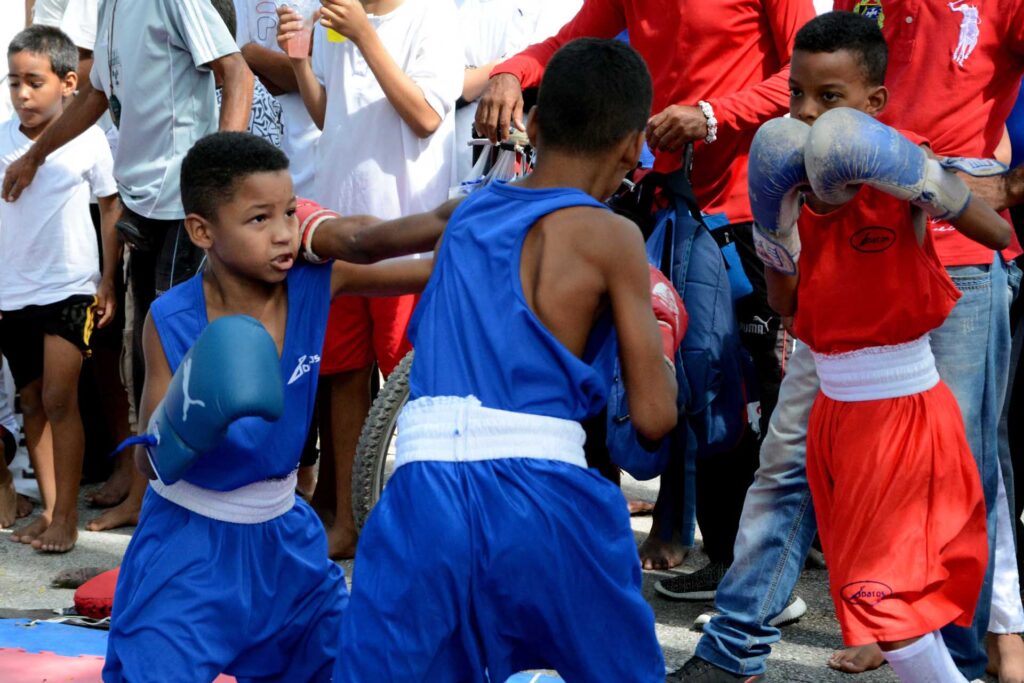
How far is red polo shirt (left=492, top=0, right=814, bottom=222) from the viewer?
441 cm

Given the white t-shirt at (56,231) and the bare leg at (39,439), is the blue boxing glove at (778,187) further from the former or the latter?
the bare leg at (39,439)

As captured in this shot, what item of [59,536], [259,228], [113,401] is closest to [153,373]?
[259,228]

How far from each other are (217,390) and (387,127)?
248 cm

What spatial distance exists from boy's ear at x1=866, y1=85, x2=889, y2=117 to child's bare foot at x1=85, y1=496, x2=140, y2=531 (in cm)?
321

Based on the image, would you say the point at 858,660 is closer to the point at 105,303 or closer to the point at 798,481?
the point at 798,481

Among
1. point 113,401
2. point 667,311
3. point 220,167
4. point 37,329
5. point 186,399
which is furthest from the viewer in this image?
point 113,401

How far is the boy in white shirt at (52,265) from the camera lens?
5.45m

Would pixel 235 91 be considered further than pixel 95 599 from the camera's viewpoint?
Yes

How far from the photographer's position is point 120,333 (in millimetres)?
5871

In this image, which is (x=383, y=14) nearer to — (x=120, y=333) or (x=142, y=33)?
(x=142, y=33)

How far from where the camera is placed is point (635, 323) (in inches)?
104

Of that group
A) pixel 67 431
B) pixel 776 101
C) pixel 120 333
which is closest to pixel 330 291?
pixel 776 101

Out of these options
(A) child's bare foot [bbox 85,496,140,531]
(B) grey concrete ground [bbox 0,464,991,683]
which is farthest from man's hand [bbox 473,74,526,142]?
(A) child's bare foot [bbox 85,496,140,531]

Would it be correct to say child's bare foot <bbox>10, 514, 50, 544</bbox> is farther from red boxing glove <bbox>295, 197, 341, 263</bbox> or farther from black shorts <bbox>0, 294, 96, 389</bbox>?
red boxing glove <bbox>295, 197, 341, 263</bbox>
